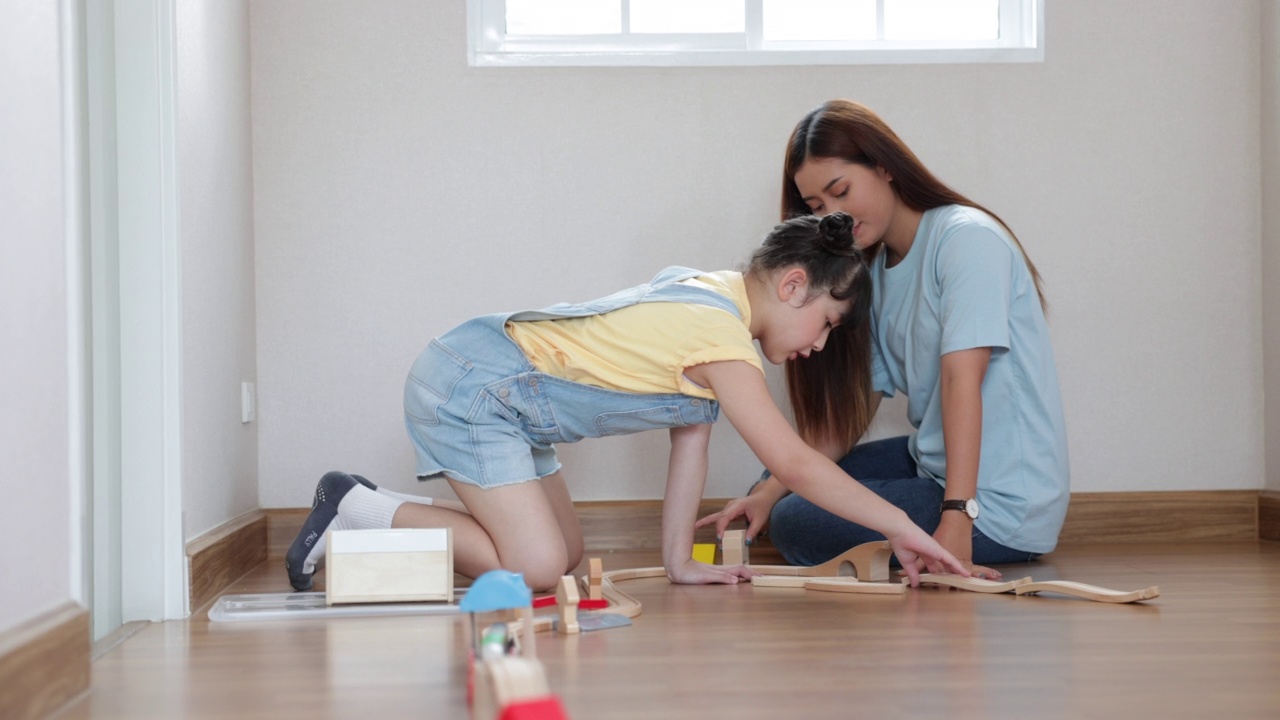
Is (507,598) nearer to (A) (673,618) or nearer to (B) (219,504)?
(A) (673,618)

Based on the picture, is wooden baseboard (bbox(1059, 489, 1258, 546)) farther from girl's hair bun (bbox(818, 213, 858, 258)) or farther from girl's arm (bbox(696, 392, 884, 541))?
girl's hair bun (bbox(818, 213, 858, 258))

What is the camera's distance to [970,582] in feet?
5.49

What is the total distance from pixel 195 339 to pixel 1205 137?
215 centimetres

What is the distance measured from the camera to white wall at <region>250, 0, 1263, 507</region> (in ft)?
7.87

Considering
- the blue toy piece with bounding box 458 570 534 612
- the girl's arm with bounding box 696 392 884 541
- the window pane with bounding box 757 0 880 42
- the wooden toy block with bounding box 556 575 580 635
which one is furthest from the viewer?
the window pane with bounding box 757 0 880 42

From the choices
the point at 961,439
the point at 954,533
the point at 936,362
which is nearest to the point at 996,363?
the point at 936,362

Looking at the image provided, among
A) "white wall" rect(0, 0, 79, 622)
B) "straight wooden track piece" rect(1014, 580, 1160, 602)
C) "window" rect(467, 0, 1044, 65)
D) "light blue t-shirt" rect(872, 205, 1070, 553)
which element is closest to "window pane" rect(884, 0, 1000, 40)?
"window" rect(467, 0, 1044, 65)

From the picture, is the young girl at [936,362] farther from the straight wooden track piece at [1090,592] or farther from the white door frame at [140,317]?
the white door frame at [140,317]

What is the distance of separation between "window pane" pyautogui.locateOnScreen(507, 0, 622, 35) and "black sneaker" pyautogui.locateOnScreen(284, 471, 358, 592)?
1.13 m

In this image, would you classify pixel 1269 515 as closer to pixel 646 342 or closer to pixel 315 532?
pixel 646 342

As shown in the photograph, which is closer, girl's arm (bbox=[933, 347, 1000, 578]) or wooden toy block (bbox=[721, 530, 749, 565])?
girl's arm (bbox=[933, 347, 1000, 578])

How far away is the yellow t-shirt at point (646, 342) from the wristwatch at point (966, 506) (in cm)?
43

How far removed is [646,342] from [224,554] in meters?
0.81

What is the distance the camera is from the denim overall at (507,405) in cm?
179
